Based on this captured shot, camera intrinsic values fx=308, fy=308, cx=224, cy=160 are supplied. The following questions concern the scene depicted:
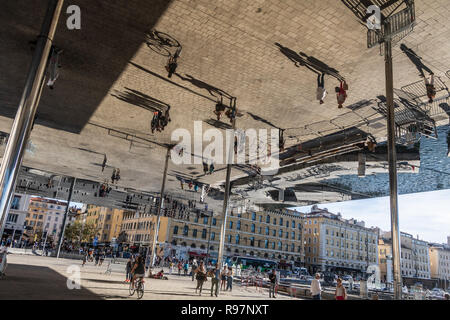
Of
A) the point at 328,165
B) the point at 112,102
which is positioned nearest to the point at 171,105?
the point at 112,102

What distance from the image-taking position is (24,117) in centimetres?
529

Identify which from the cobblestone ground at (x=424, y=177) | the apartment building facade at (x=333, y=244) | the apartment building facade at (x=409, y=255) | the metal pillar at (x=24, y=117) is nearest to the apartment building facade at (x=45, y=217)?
the apartment building facade at (x=333, y=244)

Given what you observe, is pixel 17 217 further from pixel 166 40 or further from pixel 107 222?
pixel 166 40

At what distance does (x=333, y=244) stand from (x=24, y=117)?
89547 mm

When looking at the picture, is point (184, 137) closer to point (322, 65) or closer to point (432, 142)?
point (322, 65)

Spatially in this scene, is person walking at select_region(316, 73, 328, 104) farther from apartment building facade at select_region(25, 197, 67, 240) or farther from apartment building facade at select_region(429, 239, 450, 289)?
apartment building facade at select_region(429, 239, 450, 289)

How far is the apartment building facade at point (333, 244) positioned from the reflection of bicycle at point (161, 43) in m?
79.5

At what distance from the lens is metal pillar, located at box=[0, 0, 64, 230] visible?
503 cm

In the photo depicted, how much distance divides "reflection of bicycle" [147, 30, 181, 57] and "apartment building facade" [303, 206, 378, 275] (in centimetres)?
7950

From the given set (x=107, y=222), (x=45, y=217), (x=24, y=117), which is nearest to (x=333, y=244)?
(x=107, y=222)

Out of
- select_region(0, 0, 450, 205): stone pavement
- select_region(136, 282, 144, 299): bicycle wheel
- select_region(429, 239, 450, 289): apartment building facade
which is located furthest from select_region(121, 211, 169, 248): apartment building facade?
select_region(429, 239, 450, 289): apartment building facade
